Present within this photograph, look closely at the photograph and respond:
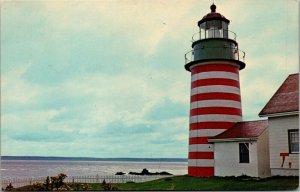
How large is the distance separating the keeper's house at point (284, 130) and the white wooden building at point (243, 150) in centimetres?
70

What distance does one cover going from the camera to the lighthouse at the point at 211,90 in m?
14.3

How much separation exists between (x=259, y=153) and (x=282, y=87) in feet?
6.96

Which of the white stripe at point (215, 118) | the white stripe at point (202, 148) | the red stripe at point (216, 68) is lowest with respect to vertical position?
the white stripe at point (202, 148)

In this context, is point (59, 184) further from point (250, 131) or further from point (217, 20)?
point (217, 20)

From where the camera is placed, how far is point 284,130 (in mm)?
11570

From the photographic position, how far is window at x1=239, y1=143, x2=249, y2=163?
13033mm

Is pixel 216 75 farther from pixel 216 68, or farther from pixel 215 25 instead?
pixel 215 25

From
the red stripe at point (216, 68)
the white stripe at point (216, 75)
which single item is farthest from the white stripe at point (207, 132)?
the red stripe at point (216, 68)

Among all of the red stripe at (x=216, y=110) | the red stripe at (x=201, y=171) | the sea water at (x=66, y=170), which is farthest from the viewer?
the sea water at (x=66, y=170)

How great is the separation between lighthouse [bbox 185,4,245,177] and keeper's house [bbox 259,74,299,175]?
2.43m

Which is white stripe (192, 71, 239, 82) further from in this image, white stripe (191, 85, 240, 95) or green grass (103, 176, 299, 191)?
green grass (103, 176, 299, 191)

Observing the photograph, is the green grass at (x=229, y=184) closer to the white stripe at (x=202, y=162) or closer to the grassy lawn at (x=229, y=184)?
the grassy lawn at (x=229, y=184)

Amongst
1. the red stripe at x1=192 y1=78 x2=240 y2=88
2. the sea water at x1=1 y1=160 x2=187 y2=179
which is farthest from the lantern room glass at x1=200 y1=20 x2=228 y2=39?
the sea water at x1=1 y1=160 x2=187 y2=179

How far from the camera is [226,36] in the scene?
1488 cm
